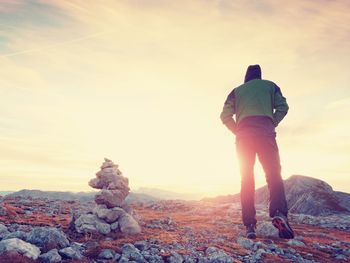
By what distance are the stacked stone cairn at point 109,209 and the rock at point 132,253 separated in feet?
8.77

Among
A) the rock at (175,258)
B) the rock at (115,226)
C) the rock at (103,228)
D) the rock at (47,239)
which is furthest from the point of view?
the rock at (115,226)

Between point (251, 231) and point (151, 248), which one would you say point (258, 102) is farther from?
point (151, 248)

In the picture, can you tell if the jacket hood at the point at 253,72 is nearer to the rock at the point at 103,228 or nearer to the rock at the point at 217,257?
the rock at the point at 217,257

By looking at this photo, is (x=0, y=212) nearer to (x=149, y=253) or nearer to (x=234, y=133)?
(x=149, y=253)

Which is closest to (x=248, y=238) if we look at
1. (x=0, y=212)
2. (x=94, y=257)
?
(x=94, y=257)

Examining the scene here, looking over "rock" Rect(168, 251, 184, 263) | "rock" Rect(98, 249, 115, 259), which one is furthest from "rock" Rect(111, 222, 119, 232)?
"rock" Rect(168, 251, 184, 263)

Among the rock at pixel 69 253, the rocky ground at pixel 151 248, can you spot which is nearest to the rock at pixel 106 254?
the rocky ground at pixel 151 248

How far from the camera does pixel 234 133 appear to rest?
43.1ft

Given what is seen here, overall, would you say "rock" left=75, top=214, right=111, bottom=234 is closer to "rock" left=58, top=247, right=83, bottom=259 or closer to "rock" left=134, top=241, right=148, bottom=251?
"rock" left=134, top=241, right=148, bottom=251

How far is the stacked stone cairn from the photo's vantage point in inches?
475

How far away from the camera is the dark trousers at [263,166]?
11758mm

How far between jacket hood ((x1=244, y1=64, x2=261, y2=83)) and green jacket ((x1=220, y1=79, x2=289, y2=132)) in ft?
1.69

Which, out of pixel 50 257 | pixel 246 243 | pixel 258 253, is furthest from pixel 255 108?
pixel 50 257

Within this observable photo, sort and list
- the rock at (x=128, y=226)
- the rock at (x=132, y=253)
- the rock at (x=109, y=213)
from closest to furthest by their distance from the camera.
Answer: the rock at (x=132, y=253)
the rock at (x=128, y=226)
the rock at (x=109, y=213)
